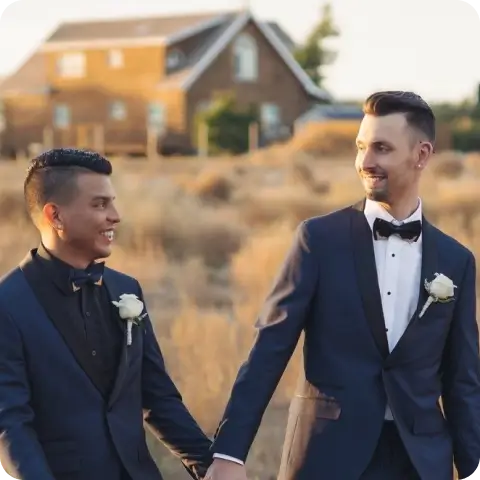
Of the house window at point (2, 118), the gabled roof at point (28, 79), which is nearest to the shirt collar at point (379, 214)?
the gabled roof at point (28, 79)

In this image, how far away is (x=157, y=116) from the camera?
39594 millimetres

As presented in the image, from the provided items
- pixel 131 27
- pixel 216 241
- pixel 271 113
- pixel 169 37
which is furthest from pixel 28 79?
pixel 216 241

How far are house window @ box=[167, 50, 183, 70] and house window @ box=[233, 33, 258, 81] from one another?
1.83 m

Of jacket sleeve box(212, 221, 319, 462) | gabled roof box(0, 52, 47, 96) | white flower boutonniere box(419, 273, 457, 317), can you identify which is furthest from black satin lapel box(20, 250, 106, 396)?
gabled roof box(0, 52, 47, 96)

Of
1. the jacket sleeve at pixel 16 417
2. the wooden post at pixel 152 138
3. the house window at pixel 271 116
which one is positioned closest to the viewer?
the jacket sleeve at pixel 16 417

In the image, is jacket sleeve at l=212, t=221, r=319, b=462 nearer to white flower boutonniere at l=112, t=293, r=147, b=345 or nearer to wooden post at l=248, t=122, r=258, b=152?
white flower boutonniere at l=112, t=293, r=147, b=345

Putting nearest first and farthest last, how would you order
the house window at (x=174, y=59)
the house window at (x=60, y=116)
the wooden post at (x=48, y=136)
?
the wooden post at (x=48, y=136), the house window at (x=174, y=59), the house window at (x=60, y=116)

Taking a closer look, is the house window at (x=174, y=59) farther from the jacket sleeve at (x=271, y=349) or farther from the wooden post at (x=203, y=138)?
the jacket sleeve at (x=271, y=349)

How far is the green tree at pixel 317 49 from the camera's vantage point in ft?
151

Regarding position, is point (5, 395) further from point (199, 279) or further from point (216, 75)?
point (216, 75)

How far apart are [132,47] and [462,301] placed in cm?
A: 3606

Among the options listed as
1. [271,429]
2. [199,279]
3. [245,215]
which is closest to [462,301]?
[271,429]

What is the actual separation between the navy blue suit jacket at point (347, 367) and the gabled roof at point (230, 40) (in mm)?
34701

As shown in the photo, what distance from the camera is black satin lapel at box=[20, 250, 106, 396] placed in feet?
11.8
